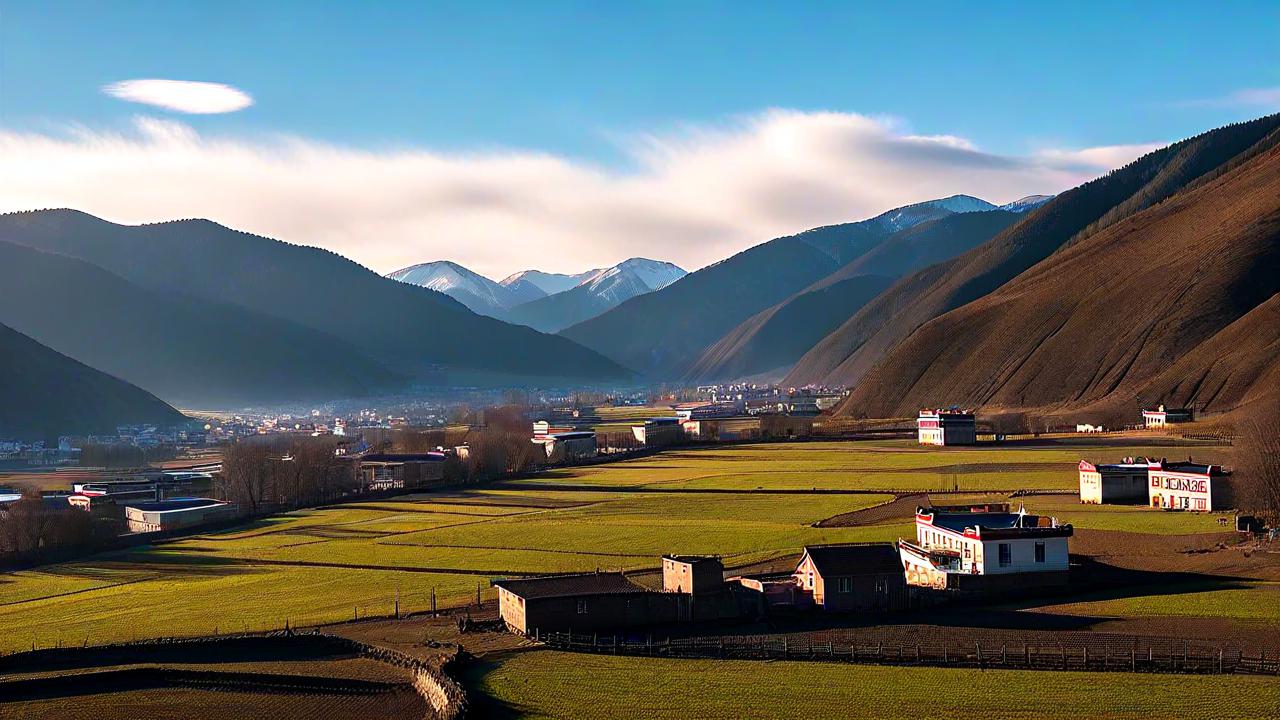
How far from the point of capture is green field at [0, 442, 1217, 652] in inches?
2116

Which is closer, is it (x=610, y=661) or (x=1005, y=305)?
(x=610, y=661)

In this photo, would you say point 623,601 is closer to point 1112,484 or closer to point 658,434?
point 1112,484

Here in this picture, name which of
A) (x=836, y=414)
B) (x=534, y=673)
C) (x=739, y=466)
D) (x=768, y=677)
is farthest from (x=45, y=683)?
(x=836, y=414)

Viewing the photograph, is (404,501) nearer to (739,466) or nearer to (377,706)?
(739,466)

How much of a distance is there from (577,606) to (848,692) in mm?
12691

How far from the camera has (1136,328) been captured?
162250mm

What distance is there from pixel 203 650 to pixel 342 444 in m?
113

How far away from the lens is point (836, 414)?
632 feet

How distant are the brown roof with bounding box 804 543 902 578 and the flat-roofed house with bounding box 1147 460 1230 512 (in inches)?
1165

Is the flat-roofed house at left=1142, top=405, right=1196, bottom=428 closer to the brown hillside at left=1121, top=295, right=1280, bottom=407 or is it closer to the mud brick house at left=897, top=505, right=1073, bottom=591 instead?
the brown hillside at left=1121, top=295, right=1280, bottom=407

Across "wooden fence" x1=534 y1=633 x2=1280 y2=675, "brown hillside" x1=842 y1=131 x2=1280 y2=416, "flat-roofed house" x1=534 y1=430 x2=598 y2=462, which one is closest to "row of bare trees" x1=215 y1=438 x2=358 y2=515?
"flat-roofed house" x1=534 y1=430 x2=598 y2=462

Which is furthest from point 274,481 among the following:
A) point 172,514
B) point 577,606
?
point 577,606

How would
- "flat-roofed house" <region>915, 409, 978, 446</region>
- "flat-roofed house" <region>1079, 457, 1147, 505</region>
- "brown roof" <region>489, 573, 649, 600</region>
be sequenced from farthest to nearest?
"flat-roofed house" <region>915, 409, 978, 446</region> < "flat-roofed house" <region>1079, 457, 1147, 505</region> < "brown roof" <region>489, 573, 649, 600</region>

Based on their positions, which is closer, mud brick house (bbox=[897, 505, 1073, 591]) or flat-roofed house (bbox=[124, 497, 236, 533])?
mud brick house (bbox=[897, 505, 1073, 591])
